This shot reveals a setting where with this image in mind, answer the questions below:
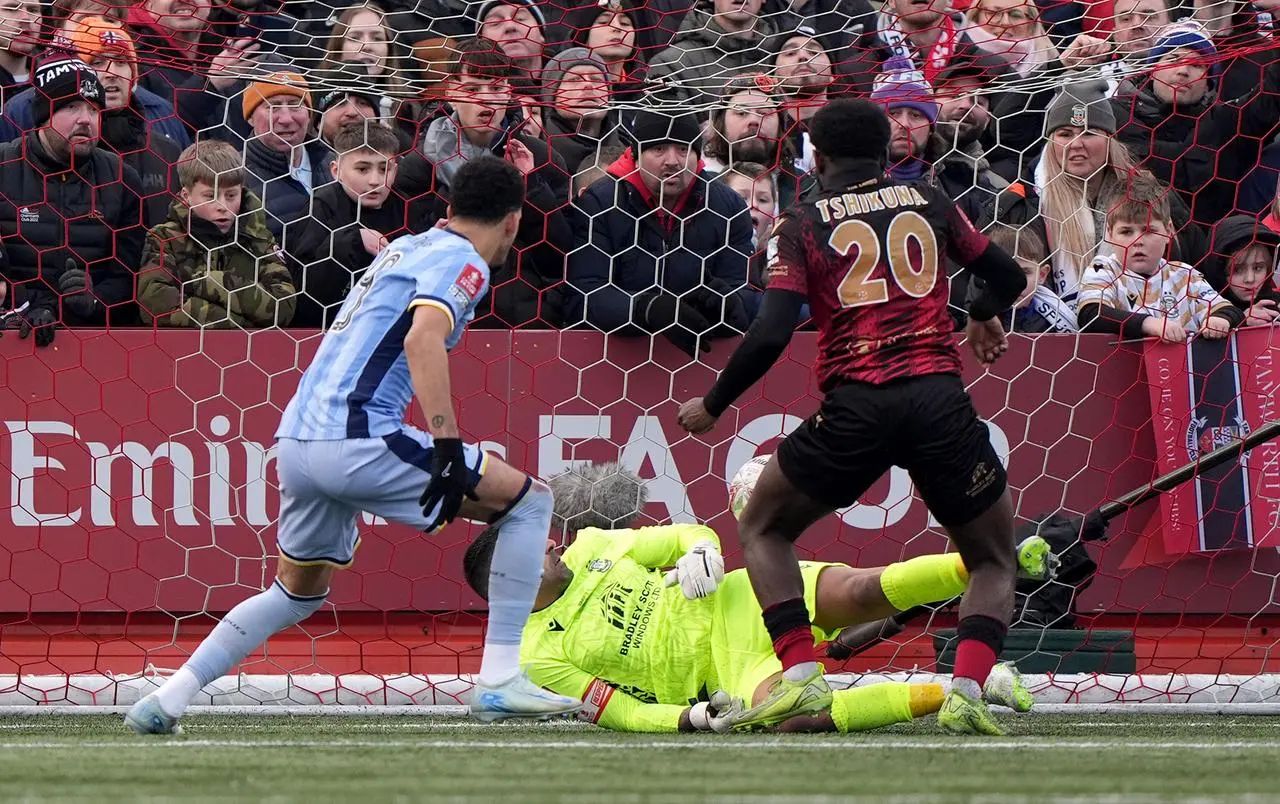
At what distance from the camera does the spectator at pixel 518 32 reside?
320 inches

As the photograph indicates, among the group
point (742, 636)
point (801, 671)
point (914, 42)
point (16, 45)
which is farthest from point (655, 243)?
point (16, 45)

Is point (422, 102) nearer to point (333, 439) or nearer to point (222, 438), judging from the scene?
point (222, 438)

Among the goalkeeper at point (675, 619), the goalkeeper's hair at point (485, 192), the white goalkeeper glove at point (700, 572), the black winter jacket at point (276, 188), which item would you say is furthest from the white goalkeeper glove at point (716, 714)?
the black winter jacket at point (276, 188)

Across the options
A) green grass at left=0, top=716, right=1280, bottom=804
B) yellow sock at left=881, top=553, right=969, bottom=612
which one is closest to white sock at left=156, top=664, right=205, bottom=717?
→ green grass at left=0, top=716, right=1280, bottom=804

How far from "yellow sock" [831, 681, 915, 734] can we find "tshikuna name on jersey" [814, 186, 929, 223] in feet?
4.70

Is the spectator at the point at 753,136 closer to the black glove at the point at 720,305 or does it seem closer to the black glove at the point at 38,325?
the black glove at the point at 720,305

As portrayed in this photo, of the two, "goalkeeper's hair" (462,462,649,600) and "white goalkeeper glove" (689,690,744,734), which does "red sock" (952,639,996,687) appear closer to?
"white goalkeeper glove" (689,690,744,734)

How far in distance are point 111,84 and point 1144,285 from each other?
4477 mm

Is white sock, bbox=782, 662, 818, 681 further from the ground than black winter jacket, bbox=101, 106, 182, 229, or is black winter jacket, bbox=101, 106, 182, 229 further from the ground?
black winter jacket, bbox=101, 106, 182, 229

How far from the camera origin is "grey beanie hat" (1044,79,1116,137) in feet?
25.6

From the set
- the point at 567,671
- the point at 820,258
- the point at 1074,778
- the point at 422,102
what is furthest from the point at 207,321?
the point at 1074,778

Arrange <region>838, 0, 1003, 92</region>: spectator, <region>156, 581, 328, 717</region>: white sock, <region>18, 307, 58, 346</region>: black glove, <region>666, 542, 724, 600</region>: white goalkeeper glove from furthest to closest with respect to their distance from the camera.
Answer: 1. <region>838, 0, 1003, 92</region>: spectator
2. <region>18, 307, 58, 346</region>: black glove
3. <region>666, 542, 724, 600</region>: white goalkeeper glove
4. <region>156, 581, 328, 717</region>: white sock

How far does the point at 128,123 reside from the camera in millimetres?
7594

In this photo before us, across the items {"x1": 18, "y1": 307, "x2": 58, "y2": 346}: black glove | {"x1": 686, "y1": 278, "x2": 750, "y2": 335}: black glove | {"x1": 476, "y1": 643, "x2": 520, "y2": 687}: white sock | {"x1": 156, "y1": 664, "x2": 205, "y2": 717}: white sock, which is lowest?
{"x1": 156, "y1": 664, "x2": 205, "y2": 717}: white sock
